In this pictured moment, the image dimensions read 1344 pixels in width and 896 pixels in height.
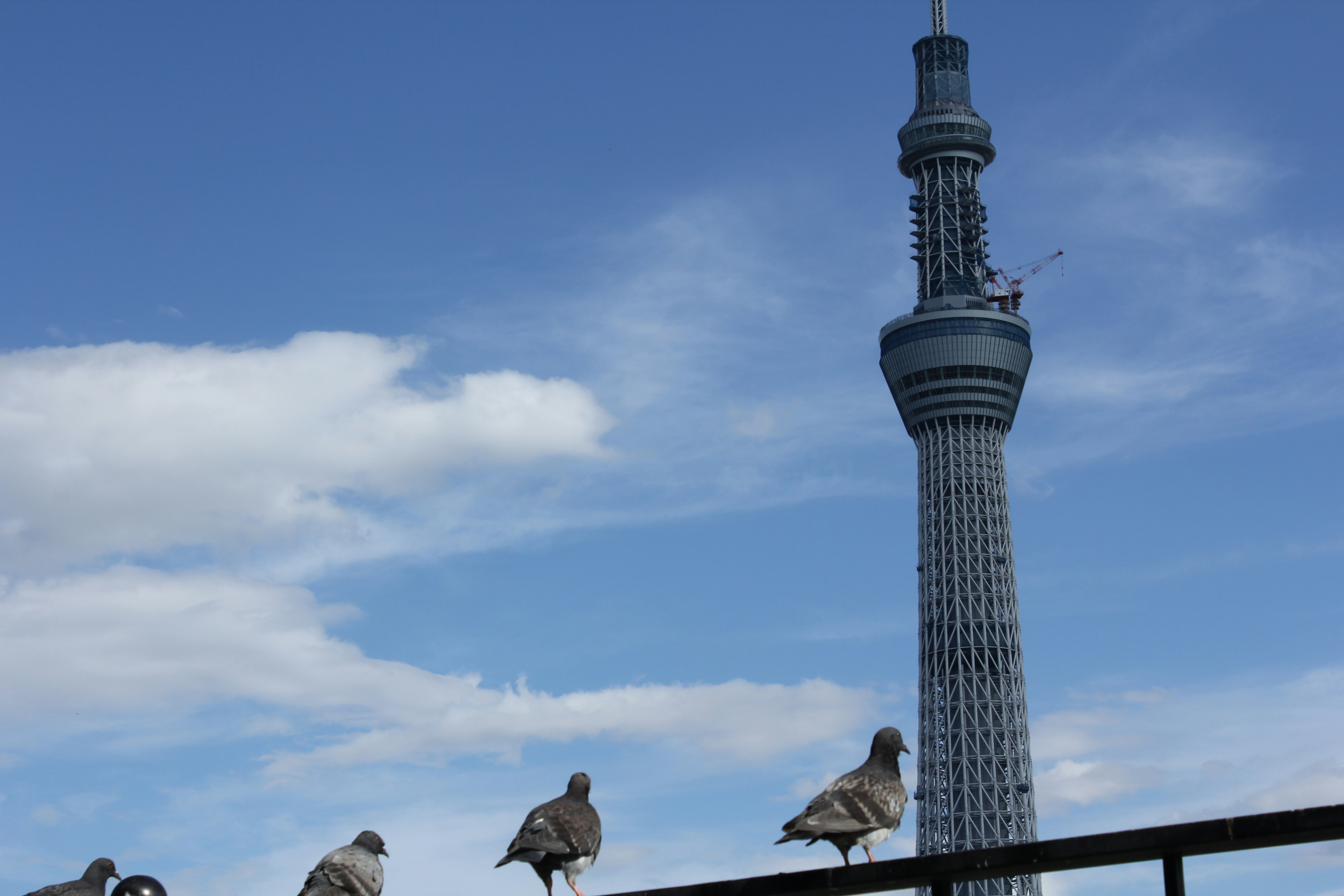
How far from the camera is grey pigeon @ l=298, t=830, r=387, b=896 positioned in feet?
71.5

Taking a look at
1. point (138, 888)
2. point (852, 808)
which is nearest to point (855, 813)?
point (852, 808)

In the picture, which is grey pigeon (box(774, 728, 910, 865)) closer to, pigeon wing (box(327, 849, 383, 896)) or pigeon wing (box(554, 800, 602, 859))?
pigeon wing (box(554, 800, 602, 859))

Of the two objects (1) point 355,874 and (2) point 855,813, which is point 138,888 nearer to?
(1) point 355,874

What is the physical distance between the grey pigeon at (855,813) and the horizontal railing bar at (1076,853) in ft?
13.8

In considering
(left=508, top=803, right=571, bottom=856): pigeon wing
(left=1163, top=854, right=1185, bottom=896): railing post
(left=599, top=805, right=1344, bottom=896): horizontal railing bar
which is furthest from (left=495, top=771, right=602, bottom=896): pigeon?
(left=1163, top=854, right=1185, bottom=896): railing post

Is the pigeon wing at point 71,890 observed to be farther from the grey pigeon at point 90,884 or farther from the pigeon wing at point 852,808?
the pigeon wing at point 852,808

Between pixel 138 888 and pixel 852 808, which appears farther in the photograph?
pixel 852 808

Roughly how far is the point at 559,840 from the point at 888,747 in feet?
17.6

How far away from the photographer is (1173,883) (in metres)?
14.2

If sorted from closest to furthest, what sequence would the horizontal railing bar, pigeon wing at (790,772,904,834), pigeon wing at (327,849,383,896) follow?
the horizontal railing bar
pigeon wing at (790,772,904,834)
pigeon wing at (327,849,383,896)

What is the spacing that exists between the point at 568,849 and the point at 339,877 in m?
3.37

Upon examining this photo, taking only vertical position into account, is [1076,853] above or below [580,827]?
below

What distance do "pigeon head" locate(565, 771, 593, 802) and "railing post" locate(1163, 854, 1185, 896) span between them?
38.3ft

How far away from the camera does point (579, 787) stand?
79.7ft
